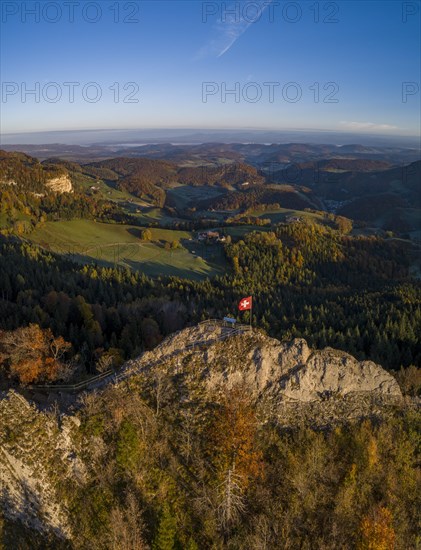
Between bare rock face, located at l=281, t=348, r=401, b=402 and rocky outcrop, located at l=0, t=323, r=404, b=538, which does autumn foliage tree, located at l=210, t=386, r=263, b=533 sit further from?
bare rock face, located at l=281, t=348, r=401, b=402

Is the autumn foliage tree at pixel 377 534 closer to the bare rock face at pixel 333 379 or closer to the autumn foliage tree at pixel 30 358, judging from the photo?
the bare rock face at pixel 333 379

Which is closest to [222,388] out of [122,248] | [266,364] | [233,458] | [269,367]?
[266,364]

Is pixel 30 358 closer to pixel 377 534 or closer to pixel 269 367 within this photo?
pixel 269 367

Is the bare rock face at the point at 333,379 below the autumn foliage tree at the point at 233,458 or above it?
above

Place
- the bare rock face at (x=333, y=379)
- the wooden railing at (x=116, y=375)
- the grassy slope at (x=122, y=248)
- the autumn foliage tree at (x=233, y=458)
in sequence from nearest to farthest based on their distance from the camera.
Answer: the autumn foliage tree at (x=233, y=458) < the wooden railing at (x=116, y=375) < the bare rock face at (x=333, y=379) < the grassy slope at (x=122, y=248)

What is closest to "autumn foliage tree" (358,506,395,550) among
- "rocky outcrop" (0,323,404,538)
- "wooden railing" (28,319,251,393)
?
"rocky outcrop" (0,323,404,538)

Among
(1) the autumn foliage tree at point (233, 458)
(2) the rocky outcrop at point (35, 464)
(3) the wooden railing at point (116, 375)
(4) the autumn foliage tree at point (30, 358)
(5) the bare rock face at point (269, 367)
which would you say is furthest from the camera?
(5) the bare rock face at point (269, 367)

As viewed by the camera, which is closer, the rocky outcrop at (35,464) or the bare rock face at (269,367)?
the rocky outcrop at (35,464)

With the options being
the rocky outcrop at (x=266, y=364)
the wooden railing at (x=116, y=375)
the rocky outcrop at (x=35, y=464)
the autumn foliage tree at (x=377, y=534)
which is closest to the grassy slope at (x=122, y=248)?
the wooden railing at (x=116, y=375)

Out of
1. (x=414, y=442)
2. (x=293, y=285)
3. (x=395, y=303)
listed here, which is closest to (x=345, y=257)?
(x=293, y=285)
